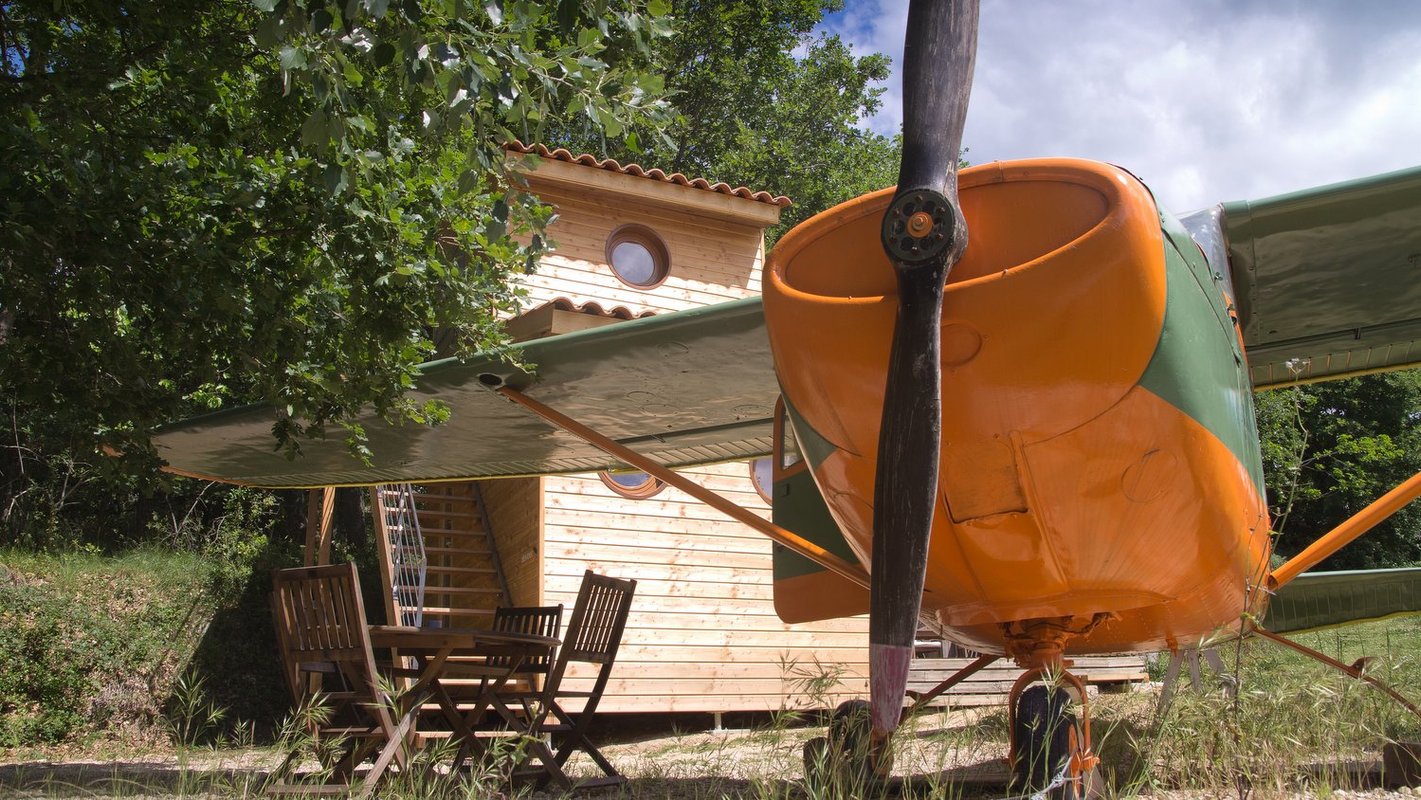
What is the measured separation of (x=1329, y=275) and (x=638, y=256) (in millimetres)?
8189

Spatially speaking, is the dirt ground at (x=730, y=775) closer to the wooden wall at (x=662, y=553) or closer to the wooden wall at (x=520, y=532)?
the wooden wall at (x=662, y=553)

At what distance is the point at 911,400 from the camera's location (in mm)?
2904

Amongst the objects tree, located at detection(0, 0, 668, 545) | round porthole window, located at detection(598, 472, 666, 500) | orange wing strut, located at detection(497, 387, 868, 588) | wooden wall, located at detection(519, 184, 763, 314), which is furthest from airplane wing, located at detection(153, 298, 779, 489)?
wooden wall, located at detection(519, 184, 763, 314)

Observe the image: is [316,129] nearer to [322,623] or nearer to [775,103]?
[322,623]

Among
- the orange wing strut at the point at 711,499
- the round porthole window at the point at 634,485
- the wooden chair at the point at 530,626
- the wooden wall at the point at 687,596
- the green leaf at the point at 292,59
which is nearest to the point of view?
the green leaf at the point at 292,59

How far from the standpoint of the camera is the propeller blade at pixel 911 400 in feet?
9.42

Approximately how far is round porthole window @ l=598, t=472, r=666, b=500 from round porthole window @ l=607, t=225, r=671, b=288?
242 cm

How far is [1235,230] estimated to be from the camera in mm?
4457

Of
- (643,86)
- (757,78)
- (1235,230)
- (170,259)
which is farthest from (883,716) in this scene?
(757,78)

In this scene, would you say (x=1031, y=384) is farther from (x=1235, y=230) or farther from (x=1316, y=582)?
(x=1316, y=582)

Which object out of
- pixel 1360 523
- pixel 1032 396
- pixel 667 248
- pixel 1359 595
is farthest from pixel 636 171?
pixel 1032 396

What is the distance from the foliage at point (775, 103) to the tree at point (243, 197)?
625 inches

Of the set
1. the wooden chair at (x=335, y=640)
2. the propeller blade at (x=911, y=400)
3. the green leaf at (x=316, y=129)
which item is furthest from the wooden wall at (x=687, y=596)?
the propeller blade at (x=911, y=400)

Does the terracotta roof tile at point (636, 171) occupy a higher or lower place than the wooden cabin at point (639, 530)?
higher
